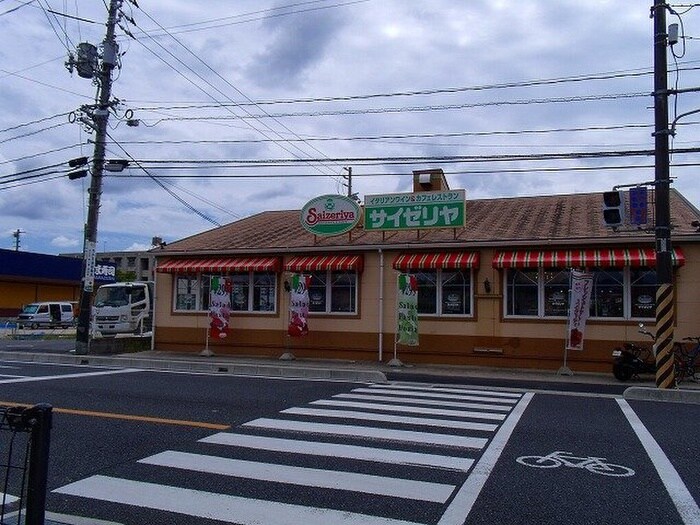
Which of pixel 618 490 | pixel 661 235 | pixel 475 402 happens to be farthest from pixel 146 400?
pixel 661 235

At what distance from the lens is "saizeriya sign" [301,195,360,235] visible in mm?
20172

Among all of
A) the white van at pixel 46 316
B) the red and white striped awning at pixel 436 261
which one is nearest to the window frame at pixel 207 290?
the red and white striped awning at pixel 436 261

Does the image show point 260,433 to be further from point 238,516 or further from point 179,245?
point 179,245

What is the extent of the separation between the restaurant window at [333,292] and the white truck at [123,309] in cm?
906

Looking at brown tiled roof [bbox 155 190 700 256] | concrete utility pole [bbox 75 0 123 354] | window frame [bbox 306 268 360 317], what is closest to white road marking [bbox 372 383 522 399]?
brown tiled roof [bbox 155 190 700 256]

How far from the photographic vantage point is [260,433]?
8.59 metres

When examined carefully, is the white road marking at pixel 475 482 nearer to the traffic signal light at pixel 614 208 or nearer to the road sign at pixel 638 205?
the traffic signal light at pixel 614 208

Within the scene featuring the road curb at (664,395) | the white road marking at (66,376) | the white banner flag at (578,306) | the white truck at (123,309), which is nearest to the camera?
the road curb at (664,395)

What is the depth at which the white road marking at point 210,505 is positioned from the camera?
205 inches

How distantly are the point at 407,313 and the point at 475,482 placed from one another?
11753 mm

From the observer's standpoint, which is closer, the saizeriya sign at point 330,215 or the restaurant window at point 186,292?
the saizeriya sign at point 330,215

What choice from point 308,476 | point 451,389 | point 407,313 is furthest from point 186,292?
point 308,476

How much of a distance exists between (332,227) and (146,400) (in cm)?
1023

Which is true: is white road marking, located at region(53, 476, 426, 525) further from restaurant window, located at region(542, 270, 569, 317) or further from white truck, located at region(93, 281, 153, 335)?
white truck, located at region(93, 281, 153, 335)
